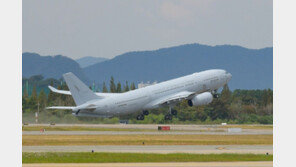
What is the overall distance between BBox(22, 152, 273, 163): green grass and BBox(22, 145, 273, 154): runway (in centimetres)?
349

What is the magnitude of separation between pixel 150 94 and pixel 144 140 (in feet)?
105

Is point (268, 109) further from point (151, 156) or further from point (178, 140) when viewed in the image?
point (151, 156)

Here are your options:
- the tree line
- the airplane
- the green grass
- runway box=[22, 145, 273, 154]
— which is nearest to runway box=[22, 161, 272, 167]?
the green grass

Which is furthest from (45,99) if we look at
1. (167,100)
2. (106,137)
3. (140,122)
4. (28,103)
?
(106,137)

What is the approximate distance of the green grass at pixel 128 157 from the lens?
164 feet

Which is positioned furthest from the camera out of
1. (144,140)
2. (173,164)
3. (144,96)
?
(144,96)

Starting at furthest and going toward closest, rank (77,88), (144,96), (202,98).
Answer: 1. (202,98)
2. (144,96)
3. (77,88)

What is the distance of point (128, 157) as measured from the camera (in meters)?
52.1

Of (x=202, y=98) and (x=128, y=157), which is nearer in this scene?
(x=128, y=157)

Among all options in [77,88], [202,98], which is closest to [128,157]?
[77,88]

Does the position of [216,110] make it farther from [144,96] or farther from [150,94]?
[144,96]

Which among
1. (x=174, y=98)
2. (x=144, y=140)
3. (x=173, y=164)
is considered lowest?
(x=173, y=164)

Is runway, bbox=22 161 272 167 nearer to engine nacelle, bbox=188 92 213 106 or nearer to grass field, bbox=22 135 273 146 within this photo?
grass field, bbox=22 135 273 146
